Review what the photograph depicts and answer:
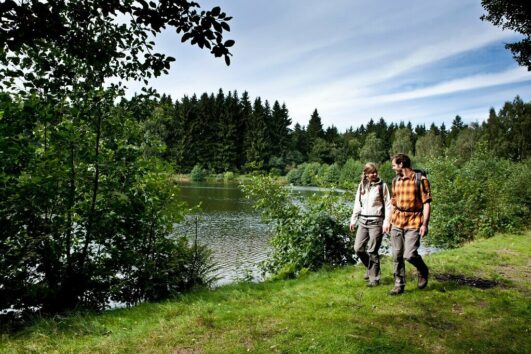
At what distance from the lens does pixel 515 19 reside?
8641 millimetres

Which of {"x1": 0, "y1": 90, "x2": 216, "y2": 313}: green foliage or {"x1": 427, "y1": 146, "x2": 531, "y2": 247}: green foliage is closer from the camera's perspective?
{"x1": 0, "y1": 90, "x2": 216, "y2": 313}: green foliage

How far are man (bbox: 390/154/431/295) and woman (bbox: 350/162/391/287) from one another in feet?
0.81

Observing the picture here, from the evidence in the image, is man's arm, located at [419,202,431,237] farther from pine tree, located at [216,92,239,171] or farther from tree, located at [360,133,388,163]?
tree, located at [360,133,388,163]

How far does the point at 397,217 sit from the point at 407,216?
0.55 ft

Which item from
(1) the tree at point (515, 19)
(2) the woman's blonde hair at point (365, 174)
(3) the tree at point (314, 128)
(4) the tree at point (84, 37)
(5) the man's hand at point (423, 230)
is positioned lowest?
(5) the man's hand at point (423, 230)

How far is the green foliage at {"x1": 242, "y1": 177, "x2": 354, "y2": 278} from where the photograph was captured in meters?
8.49

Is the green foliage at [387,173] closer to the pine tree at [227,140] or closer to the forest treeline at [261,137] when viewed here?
the forest treeline at [261,137]

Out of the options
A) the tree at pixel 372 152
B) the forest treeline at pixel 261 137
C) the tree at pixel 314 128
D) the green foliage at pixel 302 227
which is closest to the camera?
the green foliage at pixel 302 227

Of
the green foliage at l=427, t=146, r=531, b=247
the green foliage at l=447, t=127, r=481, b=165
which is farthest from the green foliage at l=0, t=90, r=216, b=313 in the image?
the green foliage at l=447, t=127, r=481, b=165

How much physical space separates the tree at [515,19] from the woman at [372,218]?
5.20 m

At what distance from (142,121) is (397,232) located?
15.6 feet

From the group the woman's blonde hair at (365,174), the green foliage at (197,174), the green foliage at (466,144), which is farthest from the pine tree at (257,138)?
the woman's blonde hair at (365,174)

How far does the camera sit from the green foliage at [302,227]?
27.9ft

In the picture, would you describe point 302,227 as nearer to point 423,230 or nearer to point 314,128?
point 423,230
